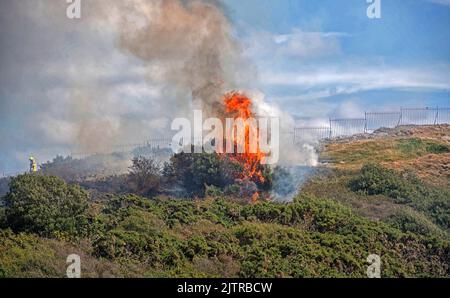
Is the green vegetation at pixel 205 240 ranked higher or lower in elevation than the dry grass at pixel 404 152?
lower

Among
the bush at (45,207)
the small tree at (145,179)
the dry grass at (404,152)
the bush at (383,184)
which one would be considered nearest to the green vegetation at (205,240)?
the bush at (45,207)

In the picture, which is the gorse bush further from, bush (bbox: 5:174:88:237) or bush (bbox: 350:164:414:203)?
bush (bbox: 5:174:88:237)


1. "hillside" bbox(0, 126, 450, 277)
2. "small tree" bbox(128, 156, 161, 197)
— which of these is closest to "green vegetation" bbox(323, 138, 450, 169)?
"hillside" bbox(0, 126, 450, 277)

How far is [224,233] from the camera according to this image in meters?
26.7

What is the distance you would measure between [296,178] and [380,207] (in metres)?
7.94

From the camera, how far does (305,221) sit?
30016 millimetres

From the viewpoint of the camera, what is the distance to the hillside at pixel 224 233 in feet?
74.4

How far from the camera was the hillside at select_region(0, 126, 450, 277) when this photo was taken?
2267 cm

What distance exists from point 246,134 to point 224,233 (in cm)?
1427

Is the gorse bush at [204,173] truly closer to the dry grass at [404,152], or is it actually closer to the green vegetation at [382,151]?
the dry grass at [404,152]

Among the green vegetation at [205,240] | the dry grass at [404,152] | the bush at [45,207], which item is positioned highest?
the dry grass at [404,152]
